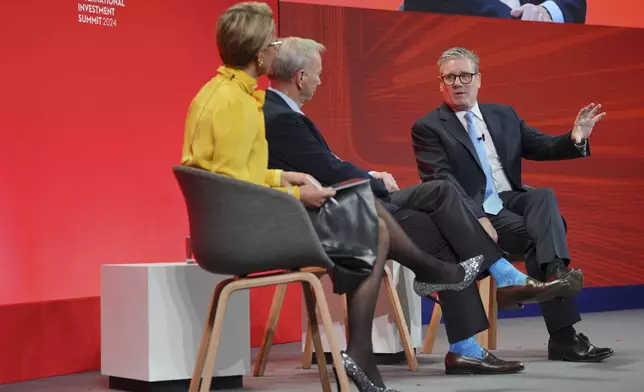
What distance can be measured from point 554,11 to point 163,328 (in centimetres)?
389

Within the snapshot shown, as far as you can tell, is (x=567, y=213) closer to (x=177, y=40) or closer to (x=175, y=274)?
(x=177, y=40)

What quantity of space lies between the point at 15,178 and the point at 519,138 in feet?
7.29

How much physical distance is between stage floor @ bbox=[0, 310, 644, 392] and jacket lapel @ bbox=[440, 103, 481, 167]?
0.90 meters

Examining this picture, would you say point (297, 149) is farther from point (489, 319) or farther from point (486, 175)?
point (489, 319)

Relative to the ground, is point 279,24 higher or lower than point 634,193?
higher

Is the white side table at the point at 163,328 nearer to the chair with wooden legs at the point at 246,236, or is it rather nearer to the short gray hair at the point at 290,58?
the chair with wooden legs at the point at 246,236

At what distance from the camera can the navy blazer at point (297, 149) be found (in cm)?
348

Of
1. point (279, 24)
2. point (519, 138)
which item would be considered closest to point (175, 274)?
point (519, 138)

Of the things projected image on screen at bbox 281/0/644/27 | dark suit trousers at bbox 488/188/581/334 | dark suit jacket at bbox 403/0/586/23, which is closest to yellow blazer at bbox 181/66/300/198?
dark suit trousers at bbox 488/188/581/334

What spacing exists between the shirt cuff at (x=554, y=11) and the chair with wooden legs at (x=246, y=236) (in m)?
3.97

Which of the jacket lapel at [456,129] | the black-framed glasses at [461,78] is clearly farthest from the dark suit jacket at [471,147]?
the black-framed glasses at [461,78]

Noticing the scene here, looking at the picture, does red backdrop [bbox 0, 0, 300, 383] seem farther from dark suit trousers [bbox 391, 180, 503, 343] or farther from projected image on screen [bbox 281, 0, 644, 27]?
dark suit trousers [bbox 391, 180, 503, 343]

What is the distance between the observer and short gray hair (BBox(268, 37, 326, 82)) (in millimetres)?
3785

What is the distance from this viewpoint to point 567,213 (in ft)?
20.8
